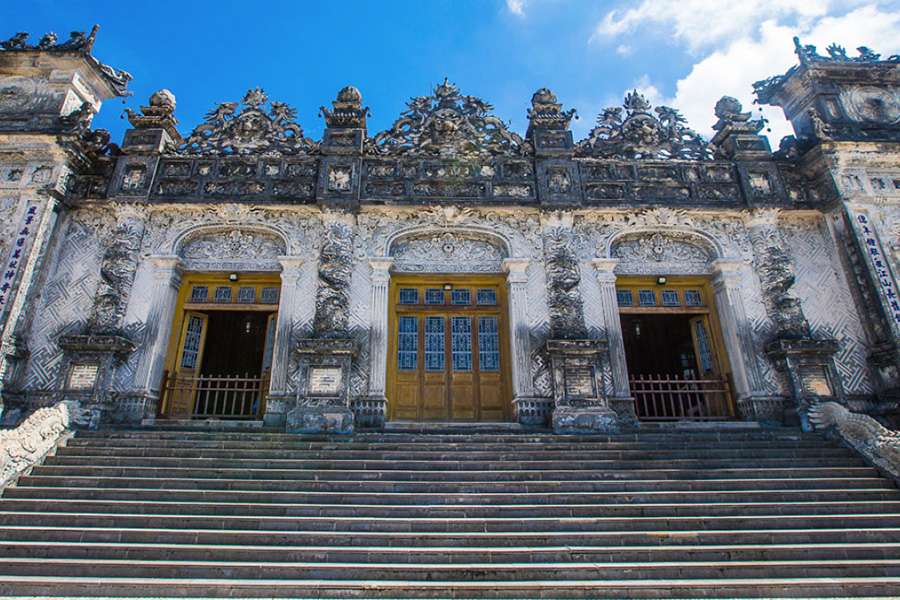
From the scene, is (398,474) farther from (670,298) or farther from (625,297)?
(670,298)

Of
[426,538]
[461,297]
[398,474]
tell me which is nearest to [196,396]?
[461,297]

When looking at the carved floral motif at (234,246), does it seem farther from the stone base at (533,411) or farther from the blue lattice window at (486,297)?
A: the stone base at (533,411)

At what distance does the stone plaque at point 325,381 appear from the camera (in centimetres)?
973

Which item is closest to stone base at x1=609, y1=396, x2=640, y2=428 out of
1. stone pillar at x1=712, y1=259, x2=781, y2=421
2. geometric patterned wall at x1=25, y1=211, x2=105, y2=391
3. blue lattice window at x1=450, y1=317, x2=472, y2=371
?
stone pillar at x1=712, y1=259, x2=781, y2=421

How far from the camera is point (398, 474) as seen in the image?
707 cm

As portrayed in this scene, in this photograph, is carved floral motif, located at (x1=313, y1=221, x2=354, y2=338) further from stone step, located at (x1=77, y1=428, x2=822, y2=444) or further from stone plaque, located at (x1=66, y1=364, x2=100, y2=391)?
stone plaque, located at (x1=66, y1=364, x2=100, y2=391)

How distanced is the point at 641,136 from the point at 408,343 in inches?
285

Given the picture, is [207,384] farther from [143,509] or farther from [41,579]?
[41,579]

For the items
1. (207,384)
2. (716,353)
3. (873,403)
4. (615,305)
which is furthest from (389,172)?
(873,403)

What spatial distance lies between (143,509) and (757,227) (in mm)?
11883

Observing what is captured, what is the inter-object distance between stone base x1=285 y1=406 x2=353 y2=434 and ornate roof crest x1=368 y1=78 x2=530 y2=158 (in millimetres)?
5897

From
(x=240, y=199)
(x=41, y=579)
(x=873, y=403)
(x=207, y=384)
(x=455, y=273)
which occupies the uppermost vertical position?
(x=240, y=199)

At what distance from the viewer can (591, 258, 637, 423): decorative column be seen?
393 inches

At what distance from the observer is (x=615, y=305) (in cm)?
1091
